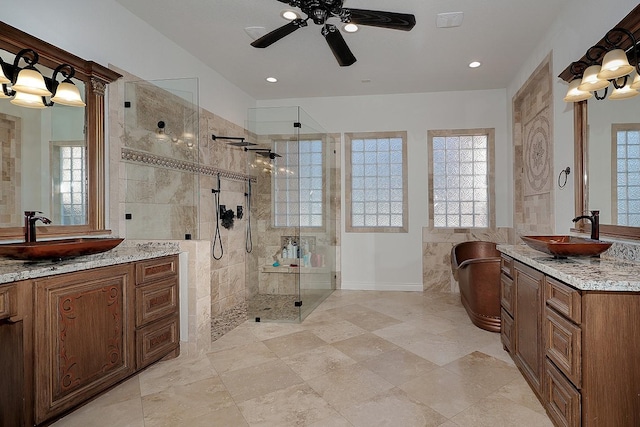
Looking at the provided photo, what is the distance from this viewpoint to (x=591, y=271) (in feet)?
5.56

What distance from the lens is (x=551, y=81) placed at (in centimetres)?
323

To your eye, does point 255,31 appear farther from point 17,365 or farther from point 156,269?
point 17,365

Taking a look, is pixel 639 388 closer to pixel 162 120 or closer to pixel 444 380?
pixel 444 380

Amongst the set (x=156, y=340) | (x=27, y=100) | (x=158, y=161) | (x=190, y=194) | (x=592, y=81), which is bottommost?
(x=156, y=340)

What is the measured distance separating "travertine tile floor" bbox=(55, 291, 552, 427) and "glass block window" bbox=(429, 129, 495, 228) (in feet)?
6.44

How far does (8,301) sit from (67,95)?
1367mm

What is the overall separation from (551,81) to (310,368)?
3.33 m

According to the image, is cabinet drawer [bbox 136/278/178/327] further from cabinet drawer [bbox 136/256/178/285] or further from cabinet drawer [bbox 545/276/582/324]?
cabinet drawer [bbox 545/276/582/324]

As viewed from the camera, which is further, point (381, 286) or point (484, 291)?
point (381, 286)

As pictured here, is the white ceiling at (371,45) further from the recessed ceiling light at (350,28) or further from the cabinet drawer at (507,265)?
the cabinet drawer at (507,265)

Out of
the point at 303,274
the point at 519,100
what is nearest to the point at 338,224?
the point at 303,274

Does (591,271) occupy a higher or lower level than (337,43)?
lower

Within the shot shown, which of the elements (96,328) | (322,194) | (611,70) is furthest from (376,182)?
(96,328)

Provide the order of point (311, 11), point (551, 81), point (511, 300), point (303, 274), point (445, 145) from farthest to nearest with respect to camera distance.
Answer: point (445, 145) → point (303, 274) → point (551, 81) → point (511, 300) → point (311, 11)
